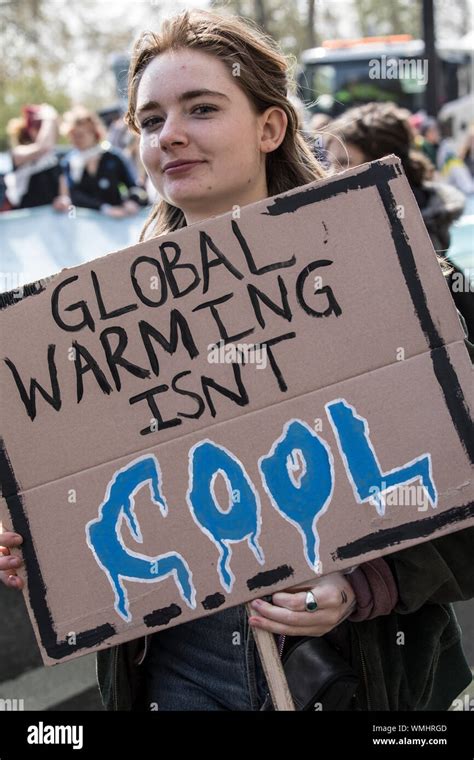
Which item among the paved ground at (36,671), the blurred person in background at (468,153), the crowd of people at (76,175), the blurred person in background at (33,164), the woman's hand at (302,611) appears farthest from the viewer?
the blurred person in background at (468,153)

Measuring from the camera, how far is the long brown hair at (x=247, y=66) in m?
1.92

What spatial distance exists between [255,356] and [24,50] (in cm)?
3244

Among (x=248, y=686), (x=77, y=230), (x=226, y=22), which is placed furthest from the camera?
(x=77, y=230)

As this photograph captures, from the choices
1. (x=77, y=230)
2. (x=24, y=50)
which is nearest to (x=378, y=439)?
(x=77, y=230)

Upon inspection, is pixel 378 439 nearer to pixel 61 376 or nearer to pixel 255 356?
Answer: pixel 255 356

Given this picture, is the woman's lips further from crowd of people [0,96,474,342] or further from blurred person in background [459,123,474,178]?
blurred person in background [459,123,474,178]

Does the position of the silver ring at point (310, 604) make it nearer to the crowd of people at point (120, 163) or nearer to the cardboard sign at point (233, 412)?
the cardboard sign at point (233, 412)

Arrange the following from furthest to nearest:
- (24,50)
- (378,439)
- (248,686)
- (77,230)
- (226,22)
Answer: (24,50), (77,230), (226,22), (248,686), (378,439)

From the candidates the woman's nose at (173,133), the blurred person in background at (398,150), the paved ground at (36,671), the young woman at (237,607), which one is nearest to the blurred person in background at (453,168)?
the blurred person in background at (398,150)

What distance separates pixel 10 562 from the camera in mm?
1726

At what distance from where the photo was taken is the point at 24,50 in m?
31.8

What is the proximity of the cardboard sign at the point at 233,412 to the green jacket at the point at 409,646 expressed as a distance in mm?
98

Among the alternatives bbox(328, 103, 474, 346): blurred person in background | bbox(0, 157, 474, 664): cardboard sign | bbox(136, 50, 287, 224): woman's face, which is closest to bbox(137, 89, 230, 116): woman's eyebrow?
bbox(136, 50, 287, 224): woman's face
